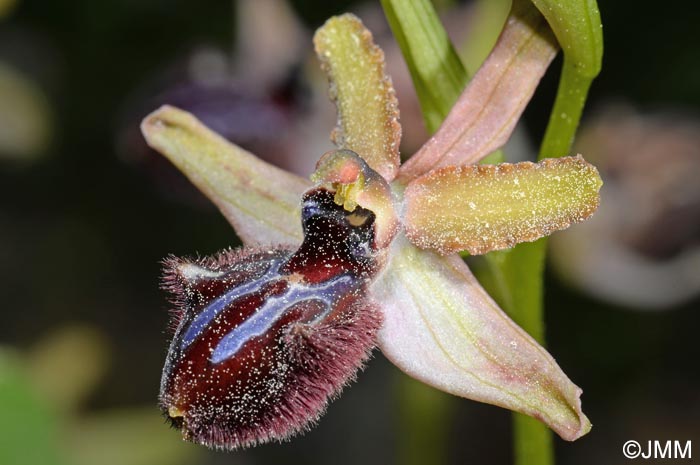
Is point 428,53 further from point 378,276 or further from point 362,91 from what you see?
point 378,276

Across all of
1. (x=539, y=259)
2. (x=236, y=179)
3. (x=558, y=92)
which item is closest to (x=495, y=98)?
(x=558, y=92)

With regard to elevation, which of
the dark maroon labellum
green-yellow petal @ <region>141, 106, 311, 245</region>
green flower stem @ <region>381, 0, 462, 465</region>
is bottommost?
the dark maroon labellum

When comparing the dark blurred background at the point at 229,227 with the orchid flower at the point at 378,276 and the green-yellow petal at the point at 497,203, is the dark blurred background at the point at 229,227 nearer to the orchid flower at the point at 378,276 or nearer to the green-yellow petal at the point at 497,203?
the orchid flower at the point at 378,276

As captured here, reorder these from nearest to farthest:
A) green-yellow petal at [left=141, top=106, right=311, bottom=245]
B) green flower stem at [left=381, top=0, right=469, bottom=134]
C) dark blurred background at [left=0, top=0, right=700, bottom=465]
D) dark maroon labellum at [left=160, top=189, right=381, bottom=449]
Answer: dark maroon labellum at [left=160, top=189, right=381, bottom=449] < green flower stem at [left=381, top=0, right=469, bottom=134] < green-yellow petal at [left=141, top=106, right=311, bottom=245] < dark blurred background at [left=0, top=0, right=700, bottom=465]

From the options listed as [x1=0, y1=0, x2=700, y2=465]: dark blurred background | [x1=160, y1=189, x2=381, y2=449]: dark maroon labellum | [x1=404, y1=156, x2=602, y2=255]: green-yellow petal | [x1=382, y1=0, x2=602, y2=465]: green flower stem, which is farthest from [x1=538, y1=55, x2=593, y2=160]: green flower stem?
[x1=0, y1=0, x2=700, y2=465]: dark blurred background

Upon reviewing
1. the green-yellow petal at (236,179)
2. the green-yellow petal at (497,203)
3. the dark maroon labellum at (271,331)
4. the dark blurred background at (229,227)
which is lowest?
the dark maroon labellum at (271,331)

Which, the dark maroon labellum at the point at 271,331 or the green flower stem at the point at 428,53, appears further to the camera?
the green flower stem at the point at 428,53

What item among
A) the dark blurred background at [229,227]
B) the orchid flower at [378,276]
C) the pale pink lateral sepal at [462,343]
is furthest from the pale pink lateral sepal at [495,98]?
the dark blurred background at [229,227]

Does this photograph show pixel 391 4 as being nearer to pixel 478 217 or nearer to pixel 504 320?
pixel 478 217

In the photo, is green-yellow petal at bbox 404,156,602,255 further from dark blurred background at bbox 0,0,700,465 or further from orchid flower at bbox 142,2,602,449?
dark blurred background at bbox 0,0,700,465
